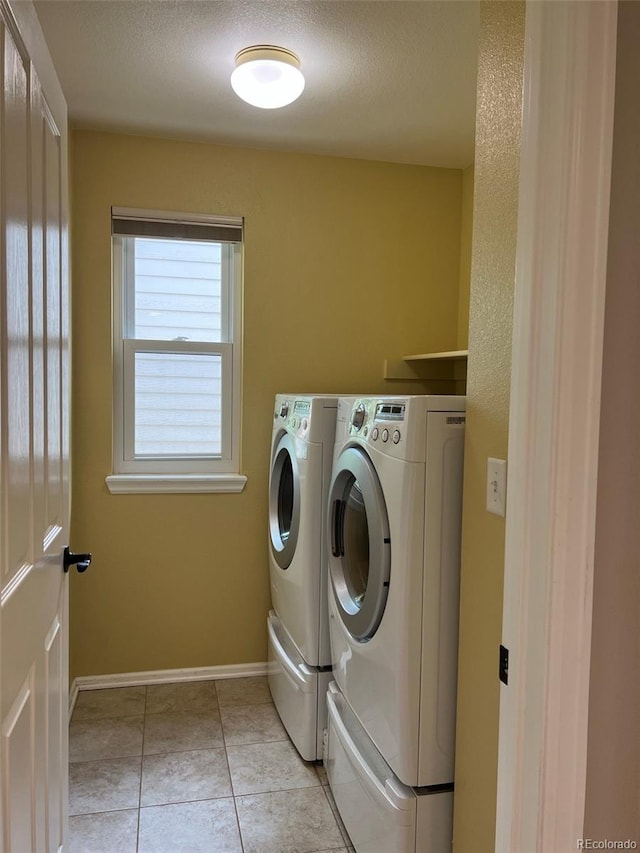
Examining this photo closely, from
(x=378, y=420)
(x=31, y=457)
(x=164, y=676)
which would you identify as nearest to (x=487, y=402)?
(x=378, y=420)

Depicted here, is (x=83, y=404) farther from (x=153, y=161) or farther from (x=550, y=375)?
(x=550, y=375)

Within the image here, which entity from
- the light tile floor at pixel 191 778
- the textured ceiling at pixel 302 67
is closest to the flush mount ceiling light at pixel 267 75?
the textured ceiling at pixel 302 67

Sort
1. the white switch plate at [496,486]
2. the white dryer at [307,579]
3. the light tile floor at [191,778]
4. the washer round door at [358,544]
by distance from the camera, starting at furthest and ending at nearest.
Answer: the white dryer at [307,579], the light tile floor at [191,778], the washer round door at [358,544], the white switch plate at [496,486]

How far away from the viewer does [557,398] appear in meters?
0.85

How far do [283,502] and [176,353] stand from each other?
82 centimetres

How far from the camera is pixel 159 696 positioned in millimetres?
A: 2598

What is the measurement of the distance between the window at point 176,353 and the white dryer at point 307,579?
1.76 ft

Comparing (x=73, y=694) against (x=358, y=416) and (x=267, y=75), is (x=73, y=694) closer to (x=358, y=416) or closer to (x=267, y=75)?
(x=358, y=416)

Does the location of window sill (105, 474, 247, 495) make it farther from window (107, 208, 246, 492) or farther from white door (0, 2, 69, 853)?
white door (0, 2, 69, 853)

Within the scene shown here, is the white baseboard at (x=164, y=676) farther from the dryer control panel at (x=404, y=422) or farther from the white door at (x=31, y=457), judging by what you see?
the dryer control panel at (x=404, y=422)

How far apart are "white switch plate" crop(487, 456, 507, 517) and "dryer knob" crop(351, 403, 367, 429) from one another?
54cm

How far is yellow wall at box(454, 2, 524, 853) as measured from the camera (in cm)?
116

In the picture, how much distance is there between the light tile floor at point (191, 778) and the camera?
180cm

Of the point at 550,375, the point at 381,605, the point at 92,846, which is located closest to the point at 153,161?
the point at 381,605
